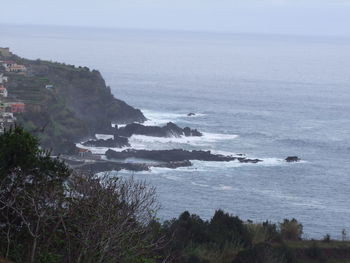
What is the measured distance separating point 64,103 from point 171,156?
51.0 feet

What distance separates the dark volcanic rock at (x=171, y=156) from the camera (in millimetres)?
58438

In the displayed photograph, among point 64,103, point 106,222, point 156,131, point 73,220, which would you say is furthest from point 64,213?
point 64,103

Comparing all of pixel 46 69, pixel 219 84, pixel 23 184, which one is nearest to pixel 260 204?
pixel 23 184

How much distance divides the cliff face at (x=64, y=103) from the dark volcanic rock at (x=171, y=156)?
3734 mm


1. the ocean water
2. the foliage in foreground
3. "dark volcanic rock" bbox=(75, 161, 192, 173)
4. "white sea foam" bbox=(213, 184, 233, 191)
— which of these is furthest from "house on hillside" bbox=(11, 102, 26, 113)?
the foliage in foreground

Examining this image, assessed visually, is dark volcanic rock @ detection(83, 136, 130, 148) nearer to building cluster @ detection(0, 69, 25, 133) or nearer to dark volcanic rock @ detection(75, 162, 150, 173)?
building cluster @ detection(0, 69, 25, 133)

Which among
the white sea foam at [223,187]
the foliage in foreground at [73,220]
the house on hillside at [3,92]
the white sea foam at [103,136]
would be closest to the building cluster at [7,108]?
the house on hillside at [3,92]

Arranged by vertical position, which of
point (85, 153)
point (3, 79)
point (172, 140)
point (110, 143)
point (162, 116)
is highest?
point (3, 79)

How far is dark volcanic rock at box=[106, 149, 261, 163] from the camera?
58438 mm

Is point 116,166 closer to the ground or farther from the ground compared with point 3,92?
closer to the ground

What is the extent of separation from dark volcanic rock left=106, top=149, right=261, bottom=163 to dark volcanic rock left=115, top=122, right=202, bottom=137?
8.21 meters

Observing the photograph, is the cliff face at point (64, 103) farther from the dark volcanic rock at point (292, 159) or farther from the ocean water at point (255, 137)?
the dark volcanic rock at point (292, 159)

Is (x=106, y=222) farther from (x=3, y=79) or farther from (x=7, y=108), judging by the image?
(x=3, y=79)

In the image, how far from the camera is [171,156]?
58781mm
